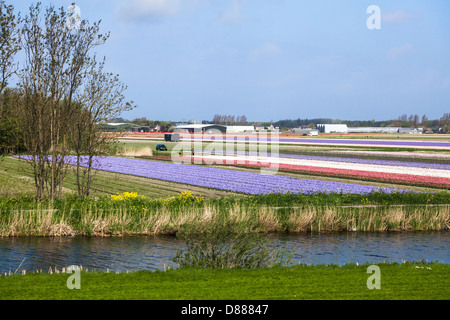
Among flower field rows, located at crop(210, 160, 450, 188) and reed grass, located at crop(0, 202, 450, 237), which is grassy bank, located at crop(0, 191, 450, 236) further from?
flower field rows, located at crop(210, 160, 450, 188)

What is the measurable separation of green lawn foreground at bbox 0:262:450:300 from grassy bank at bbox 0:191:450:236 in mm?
6048

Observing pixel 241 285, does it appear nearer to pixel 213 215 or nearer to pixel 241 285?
pixel 241 285

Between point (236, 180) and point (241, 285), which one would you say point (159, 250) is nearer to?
point (241, 285)

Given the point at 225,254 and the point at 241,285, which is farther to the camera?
the point at 225,254

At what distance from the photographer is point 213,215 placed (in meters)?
19.2

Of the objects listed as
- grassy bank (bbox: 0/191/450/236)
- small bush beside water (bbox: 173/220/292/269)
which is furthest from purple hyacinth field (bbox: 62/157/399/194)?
small bush beside water (bbox: 173/220/292/269)

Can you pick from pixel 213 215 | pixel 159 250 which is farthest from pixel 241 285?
pixel 213 215

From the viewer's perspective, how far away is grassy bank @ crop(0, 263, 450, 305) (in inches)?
358

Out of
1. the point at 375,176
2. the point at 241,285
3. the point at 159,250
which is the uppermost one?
the point at 241,285

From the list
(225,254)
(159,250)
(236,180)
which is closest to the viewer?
(225,254)

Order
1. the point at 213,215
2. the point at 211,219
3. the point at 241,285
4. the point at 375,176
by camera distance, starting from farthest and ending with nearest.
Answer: the point at 375,176 < the point at 213,215 < the point at 211,219 < the point at 241,285

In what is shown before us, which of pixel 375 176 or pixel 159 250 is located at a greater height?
pixel 375 176


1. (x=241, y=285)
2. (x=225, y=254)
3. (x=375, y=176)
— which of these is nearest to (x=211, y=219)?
(x=225, y=254)

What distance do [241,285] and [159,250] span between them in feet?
23.8
